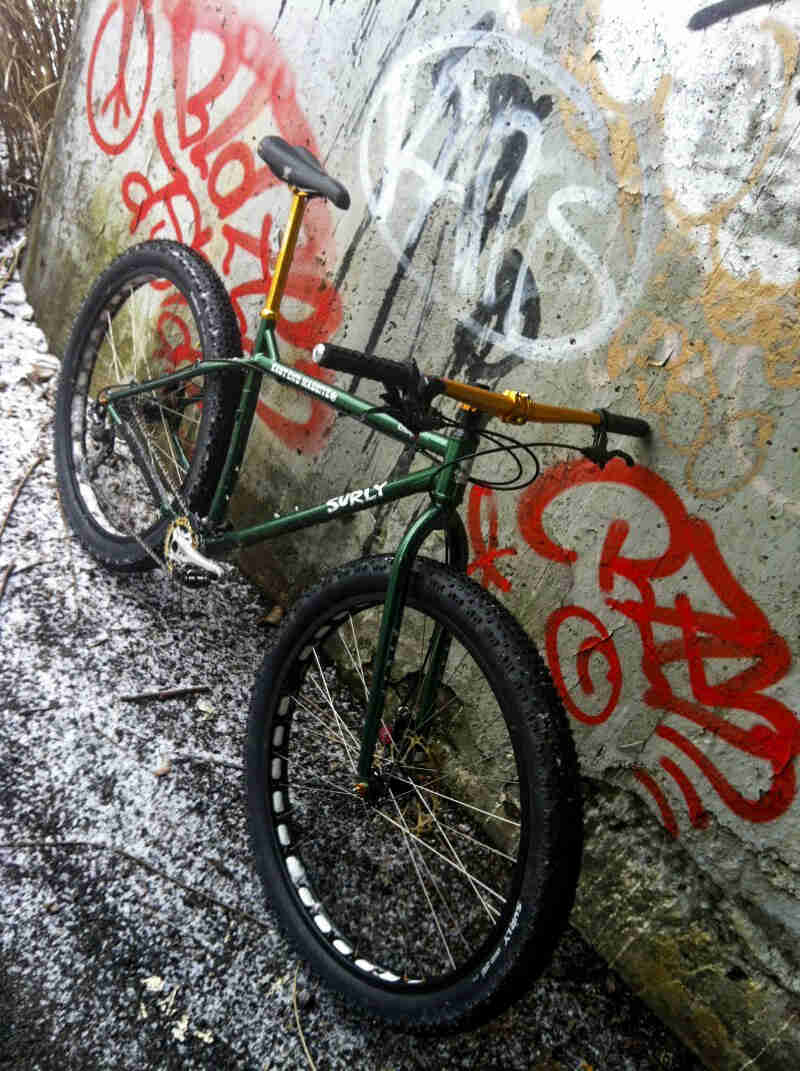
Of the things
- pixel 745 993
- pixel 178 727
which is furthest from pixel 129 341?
pixel 745 993

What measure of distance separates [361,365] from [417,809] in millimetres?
1151

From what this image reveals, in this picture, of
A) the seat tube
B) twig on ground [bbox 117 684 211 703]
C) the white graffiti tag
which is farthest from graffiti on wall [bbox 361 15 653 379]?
twig on ground [bbox 117 684 211 703]

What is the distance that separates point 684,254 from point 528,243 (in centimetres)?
41

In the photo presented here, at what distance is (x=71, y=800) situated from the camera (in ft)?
5.77

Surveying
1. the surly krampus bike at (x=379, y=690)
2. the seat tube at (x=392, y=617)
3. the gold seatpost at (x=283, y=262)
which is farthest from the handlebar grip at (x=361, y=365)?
the gold seatpost at (x=283, y=262)

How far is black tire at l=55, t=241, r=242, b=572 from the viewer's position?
2174 mm

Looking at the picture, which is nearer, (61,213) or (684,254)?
(684,254)

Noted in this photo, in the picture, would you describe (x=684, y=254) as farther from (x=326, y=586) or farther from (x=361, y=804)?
(x=361, y=804)

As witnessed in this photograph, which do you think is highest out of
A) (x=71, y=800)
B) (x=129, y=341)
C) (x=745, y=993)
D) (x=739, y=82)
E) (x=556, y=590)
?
(x=739, y=82)

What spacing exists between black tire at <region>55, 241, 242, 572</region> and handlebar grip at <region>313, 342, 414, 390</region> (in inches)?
37.5

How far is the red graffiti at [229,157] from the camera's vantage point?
7.96ft

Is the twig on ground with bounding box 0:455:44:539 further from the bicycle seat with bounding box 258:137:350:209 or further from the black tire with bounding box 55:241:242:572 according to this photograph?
the bicycle seat with bounding box 258:137:350:209

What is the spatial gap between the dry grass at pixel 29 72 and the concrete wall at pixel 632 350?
2047mm

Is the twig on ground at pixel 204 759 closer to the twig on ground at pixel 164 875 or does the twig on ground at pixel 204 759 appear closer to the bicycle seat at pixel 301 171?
the twig on ground at pixel 164 875
